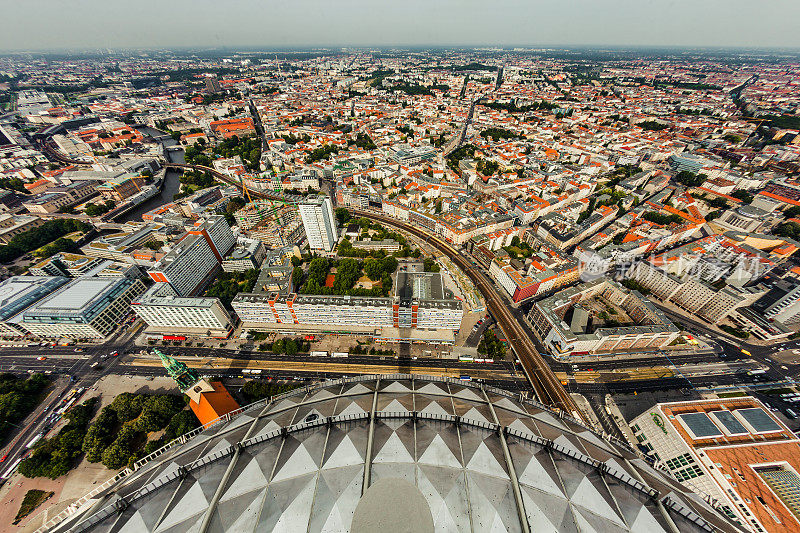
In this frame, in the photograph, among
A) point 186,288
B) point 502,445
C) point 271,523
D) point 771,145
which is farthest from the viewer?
point 771,145

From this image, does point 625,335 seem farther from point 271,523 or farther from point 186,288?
→ point 186,288

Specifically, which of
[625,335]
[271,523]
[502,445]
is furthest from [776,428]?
[271,523]

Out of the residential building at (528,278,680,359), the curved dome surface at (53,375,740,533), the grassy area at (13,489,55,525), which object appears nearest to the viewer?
the curved dome surface at (53,375,740,533)

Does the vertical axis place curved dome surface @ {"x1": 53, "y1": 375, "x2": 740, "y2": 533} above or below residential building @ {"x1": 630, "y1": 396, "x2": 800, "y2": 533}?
above

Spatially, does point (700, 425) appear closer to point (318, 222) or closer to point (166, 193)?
point (318, 222)

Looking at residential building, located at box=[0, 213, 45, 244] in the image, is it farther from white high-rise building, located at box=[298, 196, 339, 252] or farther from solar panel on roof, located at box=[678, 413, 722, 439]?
solar panel on roof, located at box=[678, 413, 722, 439]

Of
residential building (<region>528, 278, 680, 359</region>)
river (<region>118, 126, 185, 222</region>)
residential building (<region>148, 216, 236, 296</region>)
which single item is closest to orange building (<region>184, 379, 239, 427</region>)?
residential building (<region>148, 216, 236, 296</region>)
